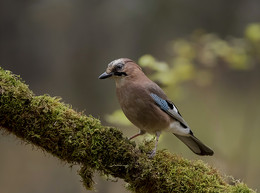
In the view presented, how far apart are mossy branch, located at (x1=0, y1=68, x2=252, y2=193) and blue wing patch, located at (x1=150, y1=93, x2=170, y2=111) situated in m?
0.92

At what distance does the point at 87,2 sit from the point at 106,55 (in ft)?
4.20

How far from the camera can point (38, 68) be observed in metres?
8.91

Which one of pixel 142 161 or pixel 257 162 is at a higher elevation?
pixel 257 162

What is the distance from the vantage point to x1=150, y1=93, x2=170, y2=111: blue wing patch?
3729mm

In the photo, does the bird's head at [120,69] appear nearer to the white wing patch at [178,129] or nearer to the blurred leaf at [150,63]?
the blurred leaf at [150,63]

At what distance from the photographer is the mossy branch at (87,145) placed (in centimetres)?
261

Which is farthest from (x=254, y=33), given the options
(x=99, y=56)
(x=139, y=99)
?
(x=99, y=56)

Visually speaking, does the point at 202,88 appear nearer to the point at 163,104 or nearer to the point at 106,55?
the point at 106,55

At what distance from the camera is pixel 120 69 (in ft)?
12.1

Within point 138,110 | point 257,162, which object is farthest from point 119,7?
point 138,110

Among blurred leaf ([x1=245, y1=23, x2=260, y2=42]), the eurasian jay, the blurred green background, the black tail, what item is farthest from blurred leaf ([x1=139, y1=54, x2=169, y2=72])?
the blurred green background

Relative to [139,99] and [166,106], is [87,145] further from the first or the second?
[166,106]

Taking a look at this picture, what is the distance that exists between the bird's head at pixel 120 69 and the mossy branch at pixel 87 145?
0.85m

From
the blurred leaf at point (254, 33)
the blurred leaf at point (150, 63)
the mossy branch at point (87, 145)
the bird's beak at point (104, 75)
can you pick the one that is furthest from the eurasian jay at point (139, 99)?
the blurred leaf at point (254, 33)
